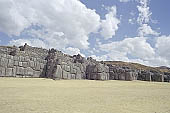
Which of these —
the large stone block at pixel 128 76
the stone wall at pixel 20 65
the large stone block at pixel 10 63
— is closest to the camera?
the stone wall at pixel 20 65

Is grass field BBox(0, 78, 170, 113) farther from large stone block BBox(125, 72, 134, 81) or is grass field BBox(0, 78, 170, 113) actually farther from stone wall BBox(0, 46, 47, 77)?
large stone block BBox(125, 72, 134, 81)

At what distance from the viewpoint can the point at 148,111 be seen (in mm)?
6434

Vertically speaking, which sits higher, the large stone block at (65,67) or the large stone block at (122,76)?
the large stone block at (65,67)

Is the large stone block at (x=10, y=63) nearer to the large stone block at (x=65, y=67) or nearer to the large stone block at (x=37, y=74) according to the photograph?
the large stone block at (x=37, y=74)

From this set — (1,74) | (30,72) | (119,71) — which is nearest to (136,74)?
(119,71)

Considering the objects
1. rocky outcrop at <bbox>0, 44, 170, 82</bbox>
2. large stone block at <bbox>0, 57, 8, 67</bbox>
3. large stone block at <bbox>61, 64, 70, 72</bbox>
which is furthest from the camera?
large stone block at <bbox>61, 64, 70, 72</bbox>

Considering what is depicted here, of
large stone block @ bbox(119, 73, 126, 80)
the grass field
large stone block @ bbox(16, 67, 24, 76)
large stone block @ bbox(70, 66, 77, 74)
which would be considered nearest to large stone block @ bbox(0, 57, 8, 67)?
large stone block @ bbox(16, 67, 24, 76)

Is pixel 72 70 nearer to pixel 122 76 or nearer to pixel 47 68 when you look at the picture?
pixel 47 68

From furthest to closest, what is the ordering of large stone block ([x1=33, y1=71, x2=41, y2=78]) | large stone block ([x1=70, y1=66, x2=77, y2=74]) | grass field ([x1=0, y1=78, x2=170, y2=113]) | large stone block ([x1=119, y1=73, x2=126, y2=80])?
large stone block ([x1=119, y1=73, x2=126, y2=80]), large stone block ([x1=70, y1=66, x2=77, y2=74]), large stone block ([x1=33, y1=71, x2=41, y2=78]), grass field ([x1=0, y1=78, x2=170, y2=113])

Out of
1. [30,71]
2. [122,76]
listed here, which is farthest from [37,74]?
[122,76]

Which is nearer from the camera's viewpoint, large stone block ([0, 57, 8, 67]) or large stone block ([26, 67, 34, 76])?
large stone block ([0, 57, 8, 67])

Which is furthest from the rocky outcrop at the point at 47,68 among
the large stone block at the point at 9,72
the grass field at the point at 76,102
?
the grass field at the point at 76,102

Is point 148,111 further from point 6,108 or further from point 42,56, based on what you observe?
point 42,56

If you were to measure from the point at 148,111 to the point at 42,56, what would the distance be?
51.8ft
